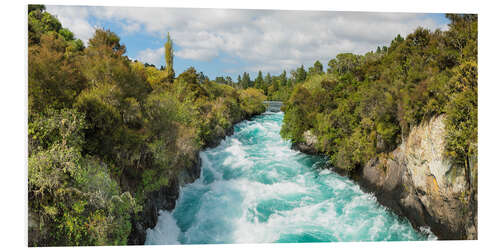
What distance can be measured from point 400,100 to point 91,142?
25.0ft

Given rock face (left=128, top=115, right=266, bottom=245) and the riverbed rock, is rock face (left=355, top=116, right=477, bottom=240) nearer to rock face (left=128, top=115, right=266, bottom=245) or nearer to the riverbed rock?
the riverbed rock

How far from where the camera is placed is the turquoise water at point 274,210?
6.55 m

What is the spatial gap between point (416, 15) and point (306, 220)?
556cm

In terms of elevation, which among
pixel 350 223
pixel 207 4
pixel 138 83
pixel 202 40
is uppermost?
pixel 207 4

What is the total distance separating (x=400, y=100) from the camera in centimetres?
718

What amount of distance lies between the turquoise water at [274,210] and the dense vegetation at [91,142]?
1726 millimetres

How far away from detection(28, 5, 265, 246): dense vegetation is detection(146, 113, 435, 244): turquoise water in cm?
173

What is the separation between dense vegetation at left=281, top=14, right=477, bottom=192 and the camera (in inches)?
192

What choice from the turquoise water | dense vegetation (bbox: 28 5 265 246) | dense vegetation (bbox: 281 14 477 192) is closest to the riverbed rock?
dense vegetation (bbox: 281 14 477 192)

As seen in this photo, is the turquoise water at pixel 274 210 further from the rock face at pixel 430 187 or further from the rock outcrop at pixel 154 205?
the rock face at pixel 430 187

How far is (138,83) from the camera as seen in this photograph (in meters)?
6.23

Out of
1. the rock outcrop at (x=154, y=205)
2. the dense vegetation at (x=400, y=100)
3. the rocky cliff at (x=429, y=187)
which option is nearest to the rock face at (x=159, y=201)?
the rock outcrop at (x=154, y=205)
